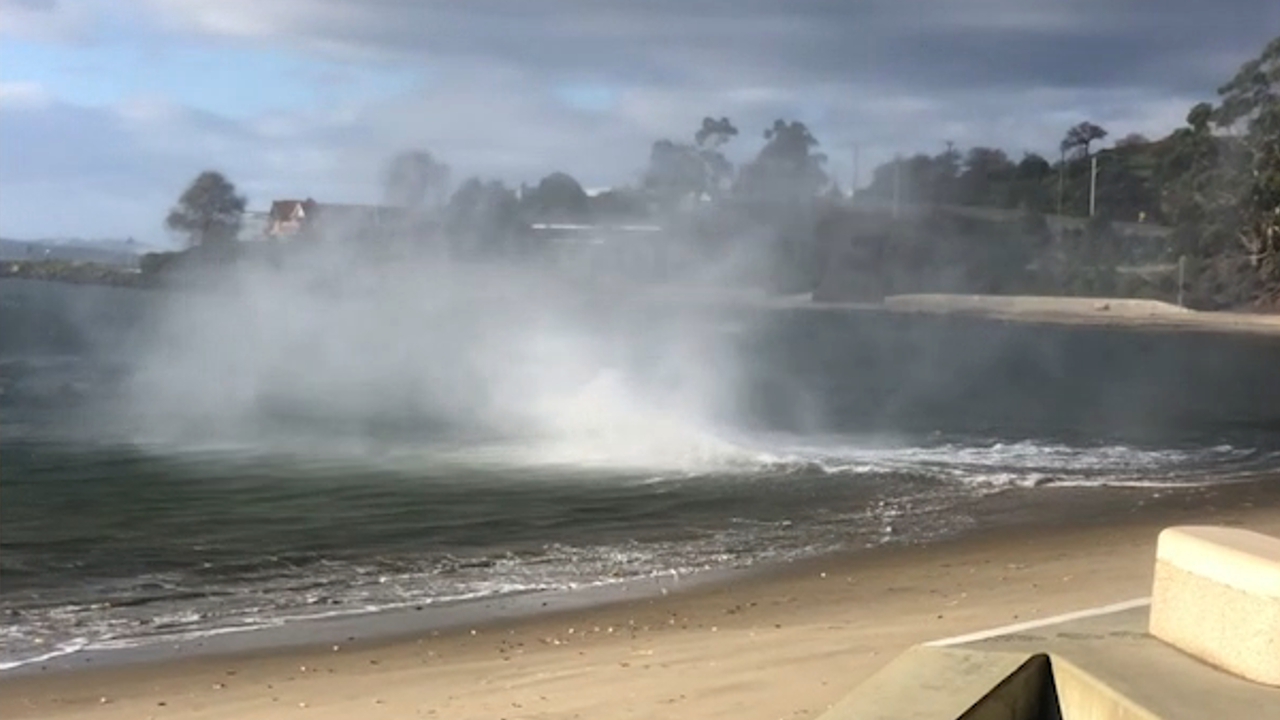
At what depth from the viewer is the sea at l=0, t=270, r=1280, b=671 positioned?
16.3m

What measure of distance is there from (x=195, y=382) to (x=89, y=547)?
2595 centimetres

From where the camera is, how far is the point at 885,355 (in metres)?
67.8

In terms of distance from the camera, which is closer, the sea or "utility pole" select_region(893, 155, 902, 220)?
the sea

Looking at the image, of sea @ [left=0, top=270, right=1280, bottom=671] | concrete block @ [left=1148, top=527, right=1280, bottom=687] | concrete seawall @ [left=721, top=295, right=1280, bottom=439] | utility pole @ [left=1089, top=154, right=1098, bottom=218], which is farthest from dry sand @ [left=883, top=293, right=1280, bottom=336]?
concrete block @ [left=1148, top=527, right=1280, bottom=687]

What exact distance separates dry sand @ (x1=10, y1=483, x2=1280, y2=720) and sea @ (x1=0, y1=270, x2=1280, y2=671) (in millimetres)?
1421

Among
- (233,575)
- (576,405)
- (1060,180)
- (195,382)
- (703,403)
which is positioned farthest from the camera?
(1060,180)

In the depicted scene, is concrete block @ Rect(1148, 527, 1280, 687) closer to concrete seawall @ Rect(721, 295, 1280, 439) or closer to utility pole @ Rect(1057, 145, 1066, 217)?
concrete seawall @ Rect(721, 295, 1280, 439)

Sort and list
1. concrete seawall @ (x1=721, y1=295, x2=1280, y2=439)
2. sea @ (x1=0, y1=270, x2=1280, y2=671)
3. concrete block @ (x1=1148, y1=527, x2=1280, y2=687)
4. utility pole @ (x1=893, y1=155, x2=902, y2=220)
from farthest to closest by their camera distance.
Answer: utility pole @ (x1=893, y1=155, x2=902, y2=220) → concrete seawall @ (x1=721, y1=295, x2=1280, y2=439) → sea @ (x1=0, y1=270, x2=1280, y2=671) → concrete block @ (x1=1148, y1=527, x2=1280, y2=687)

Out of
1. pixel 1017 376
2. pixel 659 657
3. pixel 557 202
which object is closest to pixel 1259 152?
pixel 1017 376

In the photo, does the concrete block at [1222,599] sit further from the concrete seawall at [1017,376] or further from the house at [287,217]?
the house at [287,217]

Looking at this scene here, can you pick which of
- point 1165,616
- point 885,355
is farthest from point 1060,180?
point 1165,616

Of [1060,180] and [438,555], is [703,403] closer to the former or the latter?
[438,555]

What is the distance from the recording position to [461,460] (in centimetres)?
2586

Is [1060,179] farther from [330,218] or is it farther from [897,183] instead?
[330,218]
